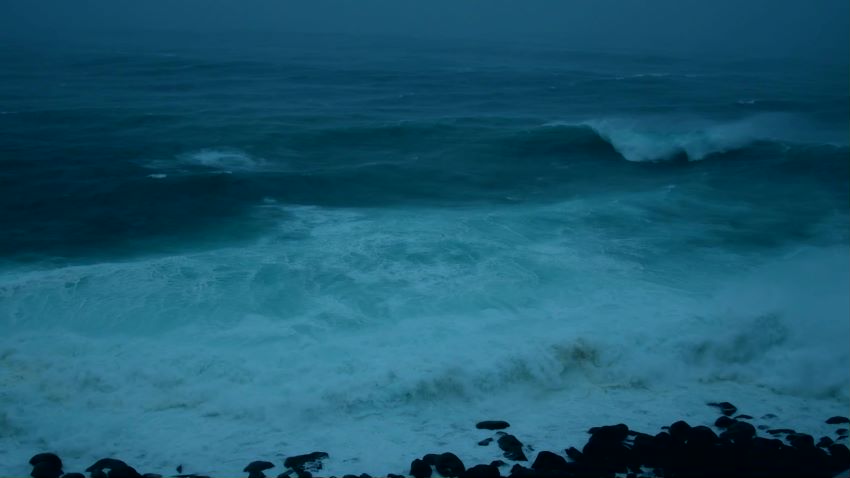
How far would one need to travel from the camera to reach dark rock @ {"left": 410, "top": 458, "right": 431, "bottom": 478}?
26.9 ft

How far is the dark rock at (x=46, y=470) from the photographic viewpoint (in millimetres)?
8117

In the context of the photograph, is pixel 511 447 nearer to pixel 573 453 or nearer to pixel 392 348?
pixel 573 453

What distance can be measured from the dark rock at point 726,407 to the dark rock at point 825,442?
119 cm

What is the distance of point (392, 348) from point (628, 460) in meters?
4.67

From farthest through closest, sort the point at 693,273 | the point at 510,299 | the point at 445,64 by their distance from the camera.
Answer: the point at 445,64 < the point at 693,273 < the point at 510,299

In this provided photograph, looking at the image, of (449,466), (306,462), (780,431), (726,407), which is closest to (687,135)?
(726,407)

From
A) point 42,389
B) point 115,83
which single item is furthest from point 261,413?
point 115,83

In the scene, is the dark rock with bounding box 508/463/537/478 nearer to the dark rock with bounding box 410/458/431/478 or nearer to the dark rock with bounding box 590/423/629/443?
the dark rock with bounding box 410/458/431/478

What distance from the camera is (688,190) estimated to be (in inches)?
832

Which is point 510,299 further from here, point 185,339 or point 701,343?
point 185,339

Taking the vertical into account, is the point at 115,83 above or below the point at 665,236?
above

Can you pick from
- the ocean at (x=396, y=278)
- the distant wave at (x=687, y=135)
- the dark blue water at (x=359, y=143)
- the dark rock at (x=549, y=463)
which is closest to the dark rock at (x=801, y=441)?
the ocean at (x=396, y=278)

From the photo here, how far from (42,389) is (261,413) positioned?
11.9ft

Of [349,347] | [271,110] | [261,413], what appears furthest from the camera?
[271,110]
